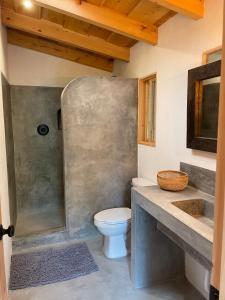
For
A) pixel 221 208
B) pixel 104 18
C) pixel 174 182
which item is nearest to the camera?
pixel 221 208

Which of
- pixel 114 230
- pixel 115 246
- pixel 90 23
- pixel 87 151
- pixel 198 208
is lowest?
pixel 115 246

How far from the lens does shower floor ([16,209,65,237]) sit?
3.10m

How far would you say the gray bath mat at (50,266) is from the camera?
2.29 m

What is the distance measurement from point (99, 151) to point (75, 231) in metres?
1.06

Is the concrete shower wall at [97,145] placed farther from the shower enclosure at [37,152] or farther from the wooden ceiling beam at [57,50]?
the wooden ceiling beam at [57,50]

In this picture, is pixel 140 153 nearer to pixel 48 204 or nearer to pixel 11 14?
pixel 48 204

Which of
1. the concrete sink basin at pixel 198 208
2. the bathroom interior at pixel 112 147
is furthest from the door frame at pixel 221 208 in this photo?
the concrete sink basin at pixel 198 208

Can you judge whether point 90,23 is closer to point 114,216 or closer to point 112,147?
point 112,147

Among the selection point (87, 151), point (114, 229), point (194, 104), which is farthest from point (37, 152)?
point (194, 104)

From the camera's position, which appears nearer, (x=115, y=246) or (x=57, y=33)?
(x=115, y=246)

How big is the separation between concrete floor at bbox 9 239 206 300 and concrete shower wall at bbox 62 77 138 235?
2.84 feet

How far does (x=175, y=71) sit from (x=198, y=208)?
1.28 m

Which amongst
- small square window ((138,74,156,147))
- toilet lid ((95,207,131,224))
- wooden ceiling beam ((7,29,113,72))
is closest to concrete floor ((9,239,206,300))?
toilet lid ((95,207,131,224))

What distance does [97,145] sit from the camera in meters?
3.05
